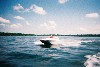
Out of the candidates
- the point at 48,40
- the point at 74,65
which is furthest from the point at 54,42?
the point at 74,65

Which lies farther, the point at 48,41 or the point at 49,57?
the point at 48,41

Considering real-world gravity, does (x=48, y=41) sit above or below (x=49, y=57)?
above

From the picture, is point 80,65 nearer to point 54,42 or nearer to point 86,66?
point 86,66

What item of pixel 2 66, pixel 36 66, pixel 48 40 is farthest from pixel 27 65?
pixel 48 40

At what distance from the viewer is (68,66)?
728 cm

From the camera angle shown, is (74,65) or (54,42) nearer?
(74,65)

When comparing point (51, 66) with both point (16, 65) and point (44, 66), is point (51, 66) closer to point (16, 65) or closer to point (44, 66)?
point (44, 66)

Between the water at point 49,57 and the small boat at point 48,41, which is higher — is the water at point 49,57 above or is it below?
below

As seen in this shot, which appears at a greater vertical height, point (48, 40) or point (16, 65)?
point (48, 40)

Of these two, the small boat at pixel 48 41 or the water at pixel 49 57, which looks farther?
the small boat at pixel 48 41

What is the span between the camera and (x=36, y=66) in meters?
7.27

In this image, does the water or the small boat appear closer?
the water

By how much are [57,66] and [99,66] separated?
2092 mm

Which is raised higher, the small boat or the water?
the small boat
